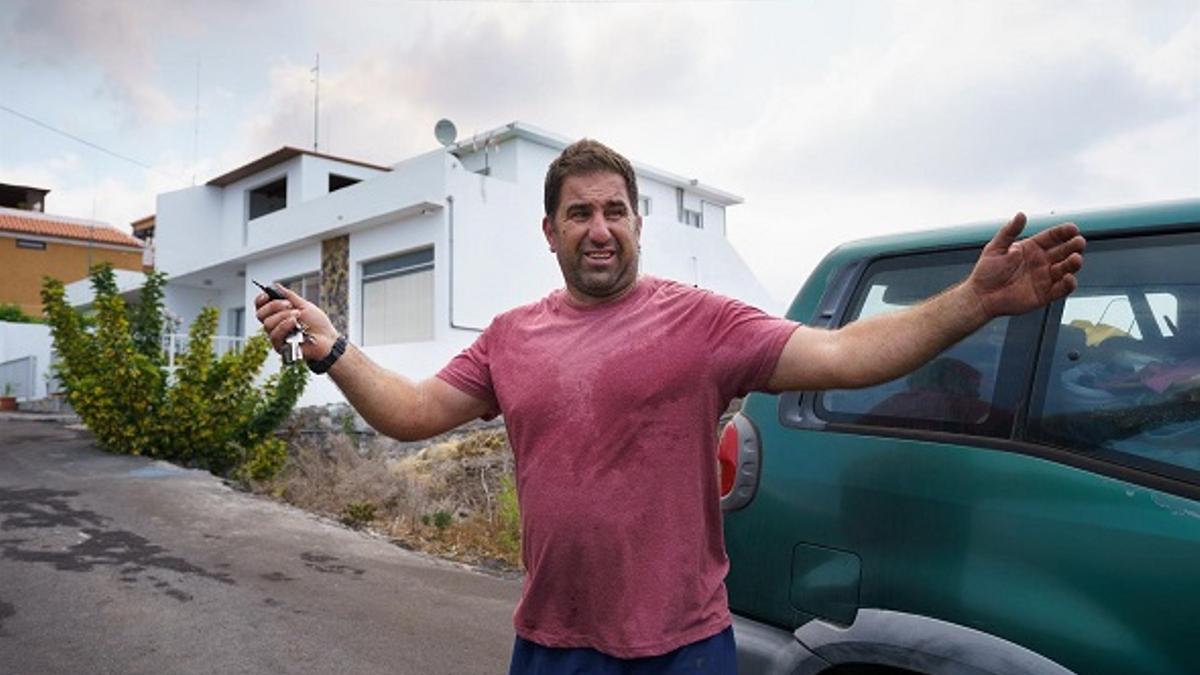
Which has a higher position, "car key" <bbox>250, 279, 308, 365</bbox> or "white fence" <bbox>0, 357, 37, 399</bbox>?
"white fence" <bbox>0, 357, 37, 399</bbox>

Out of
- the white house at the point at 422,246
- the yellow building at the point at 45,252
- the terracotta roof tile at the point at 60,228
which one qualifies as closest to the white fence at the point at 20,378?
the white house at the point at 422,246

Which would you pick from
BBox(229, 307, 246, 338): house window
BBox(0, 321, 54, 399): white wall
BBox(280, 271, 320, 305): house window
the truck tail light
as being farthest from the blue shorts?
BBox(0, 321, 54, 399): white wall

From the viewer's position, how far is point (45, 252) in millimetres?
40688

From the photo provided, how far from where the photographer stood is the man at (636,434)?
195cm

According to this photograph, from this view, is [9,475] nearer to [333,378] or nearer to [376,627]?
[376,627]

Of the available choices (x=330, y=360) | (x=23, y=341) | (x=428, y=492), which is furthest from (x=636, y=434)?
(x=23, y=341)

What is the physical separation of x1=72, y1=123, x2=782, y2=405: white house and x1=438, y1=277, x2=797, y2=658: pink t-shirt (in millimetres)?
11718

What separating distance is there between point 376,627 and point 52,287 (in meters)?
8.83

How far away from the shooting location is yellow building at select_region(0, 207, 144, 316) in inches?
1565

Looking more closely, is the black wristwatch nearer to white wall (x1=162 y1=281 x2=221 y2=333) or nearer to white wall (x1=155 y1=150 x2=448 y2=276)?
white wall (x1=155 y1=150 x2=448 y2=276)

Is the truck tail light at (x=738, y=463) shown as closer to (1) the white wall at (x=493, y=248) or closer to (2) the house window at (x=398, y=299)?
(1) the white wall at (x=493, y=248)

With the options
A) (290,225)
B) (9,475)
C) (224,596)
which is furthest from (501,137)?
(224,596)

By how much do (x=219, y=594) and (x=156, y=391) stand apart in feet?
22.9

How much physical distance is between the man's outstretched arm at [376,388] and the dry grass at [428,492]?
5027 mm
